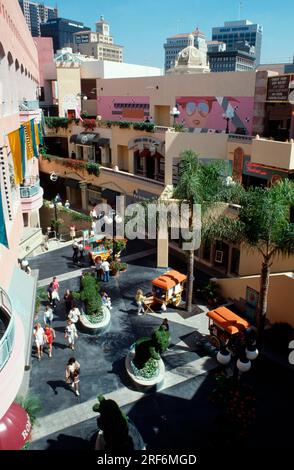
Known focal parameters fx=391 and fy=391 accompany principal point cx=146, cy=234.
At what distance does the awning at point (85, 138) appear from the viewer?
37.2 m

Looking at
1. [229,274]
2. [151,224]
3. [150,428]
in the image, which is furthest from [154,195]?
[150,428]

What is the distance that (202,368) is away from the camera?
16.4 m

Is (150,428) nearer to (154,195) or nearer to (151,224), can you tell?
(151,224)

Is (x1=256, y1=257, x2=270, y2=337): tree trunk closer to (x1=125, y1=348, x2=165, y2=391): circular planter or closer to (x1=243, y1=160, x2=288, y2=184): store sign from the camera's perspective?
(x1=125, y1=348, x2=165, y2=391): circular planter

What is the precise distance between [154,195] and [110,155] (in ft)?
30.9

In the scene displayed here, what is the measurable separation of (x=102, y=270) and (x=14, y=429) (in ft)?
43.4

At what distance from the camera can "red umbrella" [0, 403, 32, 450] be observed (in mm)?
11242

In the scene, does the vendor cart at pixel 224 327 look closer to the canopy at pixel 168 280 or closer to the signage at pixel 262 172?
the canopy at pixel 168 280

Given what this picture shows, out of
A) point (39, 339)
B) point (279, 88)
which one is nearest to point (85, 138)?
point (279, 88)

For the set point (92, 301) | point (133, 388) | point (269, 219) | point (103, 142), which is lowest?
point (133, 388)

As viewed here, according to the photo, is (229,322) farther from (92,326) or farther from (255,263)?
(92,326)

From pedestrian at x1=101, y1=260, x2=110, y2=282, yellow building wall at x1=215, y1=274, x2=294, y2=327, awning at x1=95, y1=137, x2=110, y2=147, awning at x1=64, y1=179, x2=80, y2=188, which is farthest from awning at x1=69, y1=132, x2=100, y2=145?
yellow building wall at x1=215, y1=274, x2=294, y2=327

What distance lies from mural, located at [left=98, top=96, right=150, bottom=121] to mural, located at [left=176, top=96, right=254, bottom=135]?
4.89m

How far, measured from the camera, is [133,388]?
15141 mm
